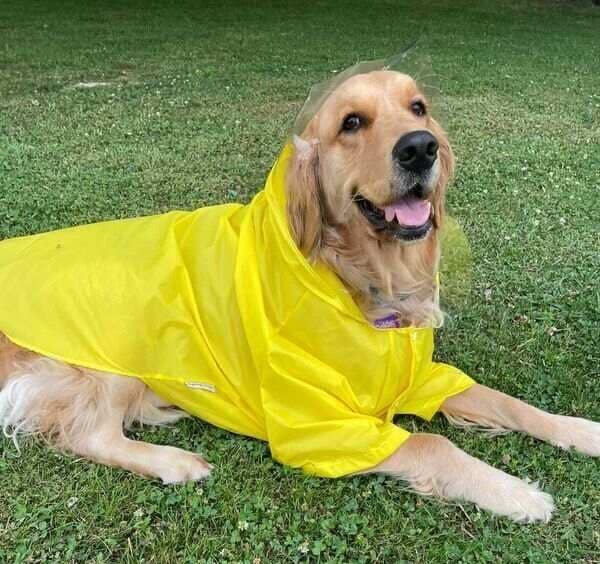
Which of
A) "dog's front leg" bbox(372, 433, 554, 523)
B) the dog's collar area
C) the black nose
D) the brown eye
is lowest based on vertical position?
"dog's front leg" bbox(372, 433, 554, 523)

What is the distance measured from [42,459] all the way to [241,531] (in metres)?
1.03

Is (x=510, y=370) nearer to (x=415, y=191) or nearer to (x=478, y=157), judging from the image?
(x=415, y=191)

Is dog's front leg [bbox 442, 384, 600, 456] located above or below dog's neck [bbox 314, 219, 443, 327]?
below

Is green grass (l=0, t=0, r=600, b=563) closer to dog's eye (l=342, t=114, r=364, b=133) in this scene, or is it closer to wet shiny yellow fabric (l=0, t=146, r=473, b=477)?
wet shiny yellow fabric (l=0, t=146, r=473, b=477)

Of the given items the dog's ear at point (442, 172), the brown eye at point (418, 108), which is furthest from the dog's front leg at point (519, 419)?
the brown eye at point (418, 108)

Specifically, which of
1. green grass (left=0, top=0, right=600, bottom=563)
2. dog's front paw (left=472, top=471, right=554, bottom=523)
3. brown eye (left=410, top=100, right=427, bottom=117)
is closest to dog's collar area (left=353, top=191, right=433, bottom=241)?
brown eye (left=410, top=100, right=427, bottom=117)

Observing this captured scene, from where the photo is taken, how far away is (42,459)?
3.09 m

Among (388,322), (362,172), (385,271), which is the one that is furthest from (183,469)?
(362,172)

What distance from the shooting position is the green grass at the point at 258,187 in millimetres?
2674

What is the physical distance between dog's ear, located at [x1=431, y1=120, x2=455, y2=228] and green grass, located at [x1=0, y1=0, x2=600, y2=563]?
13.6 inches

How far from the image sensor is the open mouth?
2.86 metres

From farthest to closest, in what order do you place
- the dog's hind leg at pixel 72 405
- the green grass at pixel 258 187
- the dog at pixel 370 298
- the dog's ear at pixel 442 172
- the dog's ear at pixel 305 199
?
the dog's hind leg at pixel 72 405, the dog's ear at pixel 442 172, the dog's ear at pixel 305 199, the dog at pixel 370 298, the green grass at pixel 258 187

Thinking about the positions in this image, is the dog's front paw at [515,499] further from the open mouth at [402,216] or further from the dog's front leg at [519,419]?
the open mouth at [402,216]

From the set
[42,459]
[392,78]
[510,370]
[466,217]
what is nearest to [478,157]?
[466,217]
